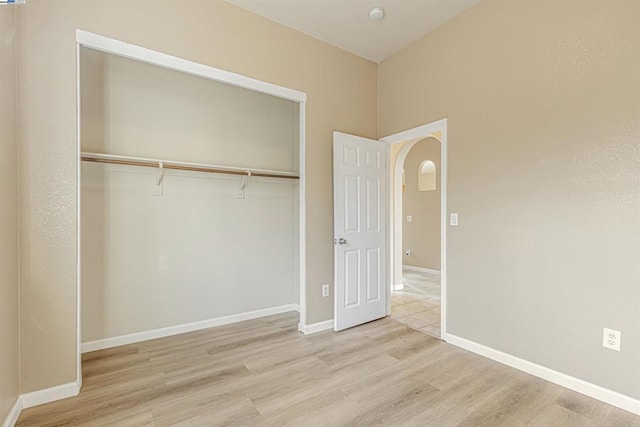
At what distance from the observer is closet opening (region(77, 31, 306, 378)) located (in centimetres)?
273

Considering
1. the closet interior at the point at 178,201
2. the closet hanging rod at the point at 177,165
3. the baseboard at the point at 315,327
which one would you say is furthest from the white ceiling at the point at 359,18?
the baseboard at the point at 315,327

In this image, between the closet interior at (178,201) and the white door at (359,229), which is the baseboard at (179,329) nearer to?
the closet interior at (178,201)

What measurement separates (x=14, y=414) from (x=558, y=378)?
354cm

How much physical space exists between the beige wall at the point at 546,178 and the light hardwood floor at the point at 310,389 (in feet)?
1.23

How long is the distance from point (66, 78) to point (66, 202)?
83cm

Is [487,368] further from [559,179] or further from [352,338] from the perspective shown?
[559,179]

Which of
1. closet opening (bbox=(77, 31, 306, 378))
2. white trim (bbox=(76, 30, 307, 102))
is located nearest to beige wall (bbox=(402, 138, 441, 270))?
closet opening (bbox=(77, 31, 306, 378))

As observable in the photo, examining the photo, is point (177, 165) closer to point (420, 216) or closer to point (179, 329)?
point (179, 329)

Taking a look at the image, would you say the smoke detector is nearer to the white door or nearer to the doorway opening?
the white door

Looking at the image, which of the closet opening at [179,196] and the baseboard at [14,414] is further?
the closet opening at [179,196]

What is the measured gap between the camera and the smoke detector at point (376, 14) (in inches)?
109

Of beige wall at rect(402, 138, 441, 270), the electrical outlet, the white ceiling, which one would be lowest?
the electrical outlet

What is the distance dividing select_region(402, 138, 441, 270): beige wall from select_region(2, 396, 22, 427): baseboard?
20.0ft

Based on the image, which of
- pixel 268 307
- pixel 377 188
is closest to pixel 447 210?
pixel 377 188
